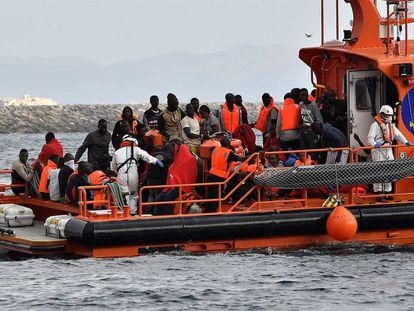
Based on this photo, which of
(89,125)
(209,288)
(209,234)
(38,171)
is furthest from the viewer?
(89,125)

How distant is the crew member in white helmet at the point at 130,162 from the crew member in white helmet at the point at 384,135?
2924mm

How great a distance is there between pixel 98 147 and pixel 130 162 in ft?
5.65

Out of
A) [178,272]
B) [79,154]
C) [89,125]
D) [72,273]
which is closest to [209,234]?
[178,272]

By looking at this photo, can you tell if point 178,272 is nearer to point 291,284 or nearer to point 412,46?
point 291,284

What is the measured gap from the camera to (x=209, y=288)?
53.0 ft

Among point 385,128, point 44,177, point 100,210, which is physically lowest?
point 100,210

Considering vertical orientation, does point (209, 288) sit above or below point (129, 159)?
below

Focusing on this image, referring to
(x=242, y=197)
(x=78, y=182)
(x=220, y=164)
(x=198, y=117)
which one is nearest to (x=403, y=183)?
(x=242, y=197)

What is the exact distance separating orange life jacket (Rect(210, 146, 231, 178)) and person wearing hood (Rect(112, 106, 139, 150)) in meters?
1.96

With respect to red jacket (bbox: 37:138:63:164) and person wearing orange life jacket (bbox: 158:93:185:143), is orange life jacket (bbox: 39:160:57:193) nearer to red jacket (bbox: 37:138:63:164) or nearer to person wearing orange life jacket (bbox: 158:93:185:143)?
red jacket (bbox: 37:138:63:164)

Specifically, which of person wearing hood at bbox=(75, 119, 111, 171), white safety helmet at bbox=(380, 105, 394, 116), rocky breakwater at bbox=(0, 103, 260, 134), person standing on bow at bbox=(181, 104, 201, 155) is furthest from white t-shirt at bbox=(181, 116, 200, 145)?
rocky breakwater at bbox=(0, 103, 260, 134)

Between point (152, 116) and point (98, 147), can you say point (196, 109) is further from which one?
point (98, 147)

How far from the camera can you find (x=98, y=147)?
19734 millimetres

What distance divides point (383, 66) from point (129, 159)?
3.71m
